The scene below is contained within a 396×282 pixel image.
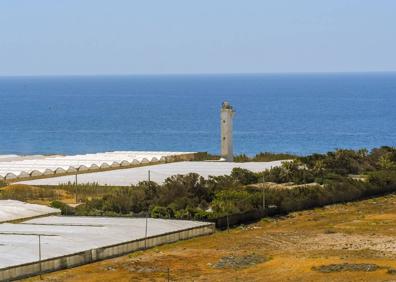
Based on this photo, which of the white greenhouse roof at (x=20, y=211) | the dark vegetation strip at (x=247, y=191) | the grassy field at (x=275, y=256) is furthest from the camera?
the dark vegetation strip at (x=247, y=191)

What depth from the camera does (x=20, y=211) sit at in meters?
48.3

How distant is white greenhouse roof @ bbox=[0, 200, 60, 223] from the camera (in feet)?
155

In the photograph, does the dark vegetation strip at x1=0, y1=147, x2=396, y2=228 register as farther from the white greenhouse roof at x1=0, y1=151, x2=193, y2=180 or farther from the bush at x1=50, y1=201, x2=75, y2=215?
the white greenhouse roof at x1=0, y1=151, x2=193, y2=180

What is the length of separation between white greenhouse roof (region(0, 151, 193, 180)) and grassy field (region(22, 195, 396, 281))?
21.9 m

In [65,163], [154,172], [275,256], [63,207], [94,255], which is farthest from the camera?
[65,163]

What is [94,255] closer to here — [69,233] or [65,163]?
[69,233]

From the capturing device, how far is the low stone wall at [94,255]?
35.3 metres

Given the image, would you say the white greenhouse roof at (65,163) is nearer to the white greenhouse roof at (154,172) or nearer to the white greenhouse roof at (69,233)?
the white greenhouse roof at (154,172)

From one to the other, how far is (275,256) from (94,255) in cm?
659

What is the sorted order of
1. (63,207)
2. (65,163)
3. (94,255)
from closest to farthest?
1. (94,255)
2. (63,207)
3. (65,163)

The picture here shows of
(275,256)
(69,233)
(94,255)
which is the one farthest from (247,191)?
(94,255)

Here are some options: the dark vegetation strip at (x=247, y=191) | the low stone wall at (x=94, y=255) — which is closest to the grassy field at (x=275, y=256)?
the low stone wall at (x=94, y=255)

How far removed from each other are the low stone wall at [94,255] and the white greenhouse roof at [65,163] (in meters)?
23.1

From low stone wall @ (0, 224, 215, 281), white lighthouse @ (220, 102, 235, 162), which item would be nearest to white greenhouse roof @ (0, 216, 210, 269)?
low stone wall @ (0, 224, 215, 281)
